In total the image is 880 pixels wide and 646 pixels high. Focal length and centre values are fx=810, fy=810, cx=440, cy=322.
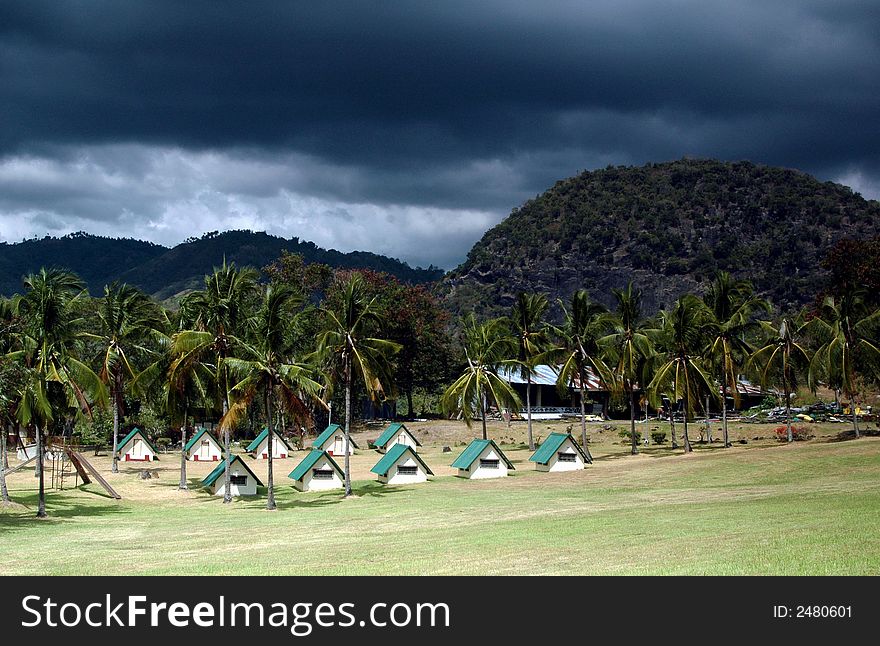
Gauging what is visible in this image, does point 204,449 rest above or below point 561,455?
below

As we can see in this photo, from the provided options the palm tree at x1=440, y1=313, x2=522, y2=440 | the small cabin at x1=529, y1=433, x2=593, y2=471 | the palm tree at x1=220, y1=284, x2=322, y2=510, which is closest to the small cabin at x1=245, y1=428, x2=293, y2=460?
the palm tree at x1=440, y1=313, x2=522, y2=440

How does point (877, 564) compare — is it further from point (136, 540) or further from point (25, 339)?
point (25, 339)

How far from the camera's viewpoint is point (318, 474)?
50.8 metres

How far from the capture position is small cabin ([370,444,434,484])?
52.7m

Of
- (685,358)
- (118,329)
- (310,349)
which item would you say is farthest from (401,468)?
(310,349)

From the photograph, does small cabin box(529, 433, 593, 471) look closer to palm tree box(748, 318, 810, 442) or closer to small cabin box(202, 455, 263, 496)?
palm tree box(748, 318, 810, 442)

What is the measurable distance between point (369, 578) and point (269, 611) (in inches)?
143

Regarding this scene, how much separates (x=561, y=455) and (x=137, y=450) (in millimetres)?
39895

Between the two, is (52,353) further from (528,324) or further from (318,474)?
(528,324)

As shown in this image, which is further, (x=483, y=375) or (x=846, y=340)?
(x=483, y=375)

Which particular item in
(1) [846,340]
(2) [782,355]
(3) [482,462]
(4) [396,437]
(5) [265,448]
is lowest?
(5) [265,448]

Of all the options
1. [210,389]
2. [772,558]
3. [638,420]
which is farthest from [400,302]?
[772,558]

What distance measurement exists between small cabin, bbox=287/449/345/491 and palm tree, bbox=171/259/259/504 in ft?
16.0

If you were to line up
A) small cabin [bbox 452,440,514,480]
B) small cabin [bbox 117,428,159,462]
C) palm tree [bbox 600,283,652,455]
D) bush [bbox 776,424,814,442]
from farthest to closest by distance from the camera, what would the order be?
1. small cabin [bbox 117,428,159,462]
2. bush [bbox 776,424,814,442]
3. palm tree [bbox 600,283,652,455]
4. small cabin [bbox 452,440,514,480]
